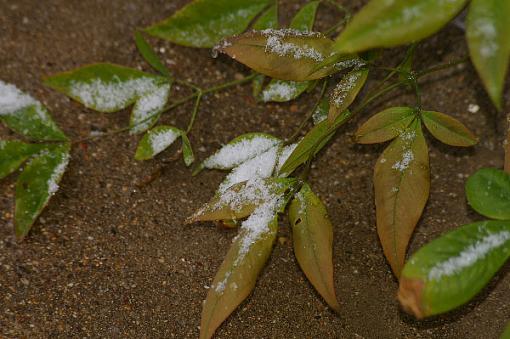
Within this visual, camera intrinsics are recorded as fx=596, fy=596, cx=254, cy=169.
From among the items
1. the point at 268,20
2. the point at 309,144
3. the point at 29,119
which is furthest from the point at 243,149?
the point at 29,119

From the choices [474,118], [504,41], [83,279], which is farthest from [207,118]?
[504,41]

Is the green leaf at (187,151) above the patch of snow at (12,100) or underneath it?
underneath

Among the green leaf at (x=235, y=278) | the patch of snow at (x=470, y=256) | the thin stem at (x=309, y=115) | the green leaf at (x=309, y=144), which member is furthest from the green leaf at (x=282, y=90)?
the patch of snow at (x=470, y=256)

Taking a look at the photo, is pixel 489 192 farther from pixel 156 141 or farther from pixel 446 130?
pixel 156 141

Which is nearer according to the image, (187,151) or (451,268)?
(451,268)

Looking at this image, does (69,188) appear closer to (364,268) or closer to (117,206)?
(117,206)

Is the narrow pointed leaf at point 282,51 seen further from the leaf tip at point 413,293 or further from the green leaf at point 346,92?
the leaf tip at point 413,293

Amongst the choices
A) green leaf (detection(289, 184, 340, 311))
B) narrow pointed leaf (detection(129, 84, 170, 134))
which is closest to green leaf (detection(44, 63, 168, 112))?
narrow pointed leaf (detection(129, 84, 170, 134))
